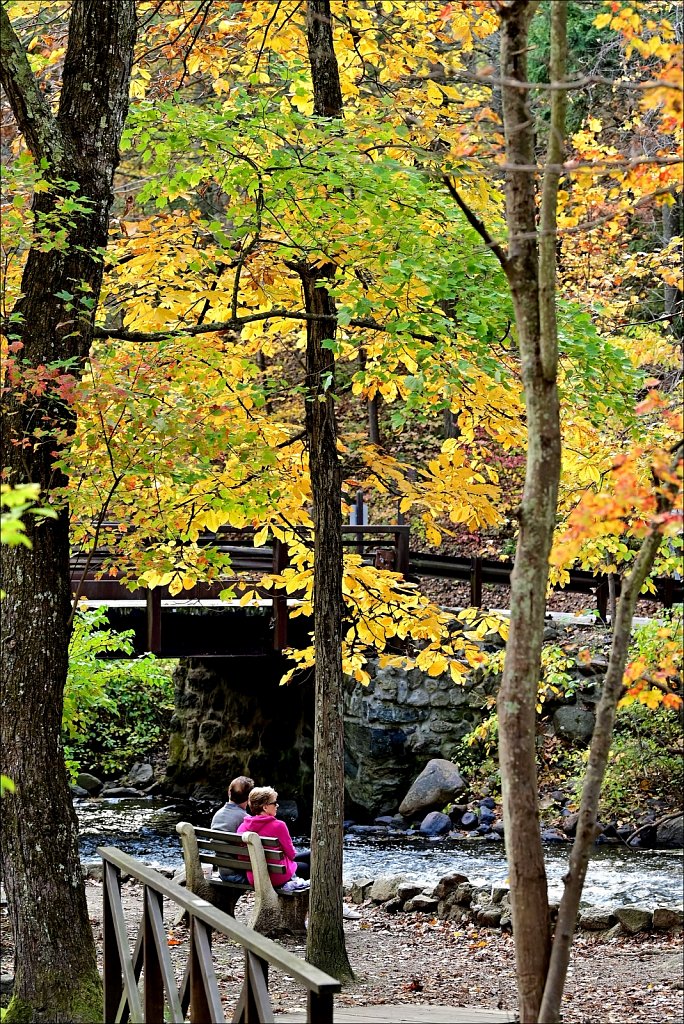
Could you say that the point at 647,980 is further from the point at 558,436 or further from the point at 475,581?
the point at 475,581

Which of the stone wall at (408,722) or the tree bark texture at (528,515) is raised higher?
the tree bark texture at (528,515)

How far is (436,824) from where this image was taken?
14320 millimetres

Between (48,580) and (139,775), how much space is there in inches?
570

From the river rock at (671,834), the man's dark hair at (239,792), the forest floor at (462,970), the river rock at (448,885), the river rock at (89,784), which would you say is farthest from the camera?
the river rock at (89,784)

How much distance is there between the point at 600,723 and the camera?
3.09 m

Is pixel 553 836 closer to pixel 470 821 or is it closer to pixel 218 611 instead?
pixel 470 821

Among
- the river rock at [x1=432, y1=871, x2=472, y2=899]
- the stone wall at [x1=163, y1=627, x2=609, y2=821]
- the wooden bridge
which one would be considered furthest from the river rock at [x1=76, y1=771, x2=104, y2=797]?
the river rock at [x1=432, y1=871, x2=472, y2=899]

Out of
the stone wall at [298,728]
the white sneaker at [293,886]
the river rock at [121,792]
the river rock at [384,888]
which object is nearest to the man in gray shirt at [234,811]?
the white sneaker at [293,886]

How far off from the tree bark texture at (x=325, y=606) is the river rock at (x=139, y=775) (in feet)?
41.9

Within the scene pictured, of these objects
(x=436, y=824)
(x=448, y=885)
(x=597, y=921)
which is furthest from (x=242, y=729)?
(x=597, y=921)

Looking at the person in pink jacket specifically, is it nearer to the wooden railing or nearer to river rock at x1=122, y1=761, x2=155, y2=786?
the wooden railing

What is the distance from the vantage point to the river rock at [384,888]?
1057 cm

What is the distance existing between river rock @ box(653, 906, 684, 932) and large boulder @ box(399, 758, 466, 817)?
600cm

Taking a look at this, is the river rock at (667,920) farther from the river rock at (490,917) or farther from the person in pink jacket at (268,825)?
the person in pink jacket at (268,825)
